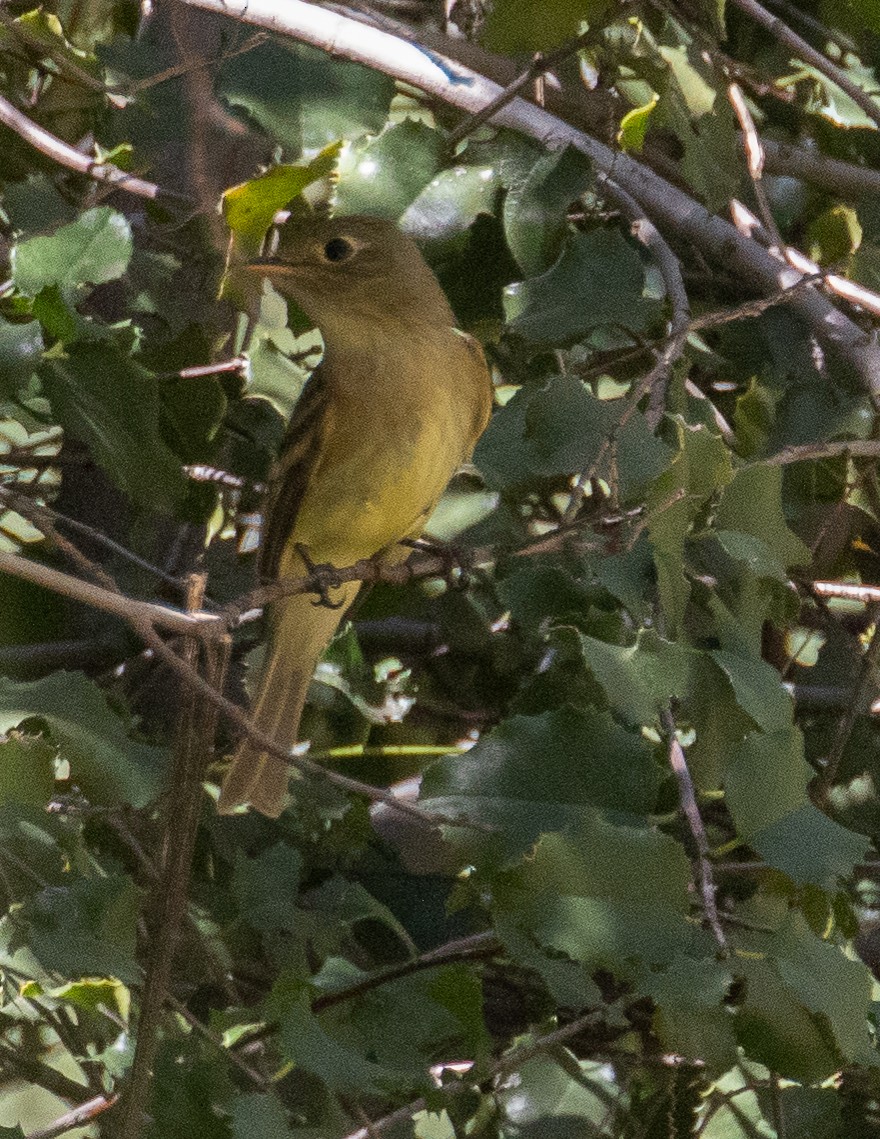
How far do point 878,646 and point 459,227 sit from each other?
104 centimetres

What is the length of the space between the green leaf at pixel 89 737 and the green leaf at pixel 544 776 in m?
0.40

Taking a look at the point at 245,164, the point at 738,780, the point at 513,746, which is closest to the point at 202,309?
the point at 245,164

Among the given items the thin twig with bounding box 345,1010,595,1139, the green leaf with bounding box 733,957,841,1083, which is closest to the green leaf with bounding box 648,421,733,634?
the green leaf with bounding box 733,957,841,1083

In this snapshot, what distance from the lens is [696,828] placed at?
2.17 meters

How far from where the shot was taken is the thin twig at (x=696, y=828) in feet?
6.46

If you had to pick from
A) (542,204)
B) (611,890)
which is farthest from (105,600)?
(542,204)

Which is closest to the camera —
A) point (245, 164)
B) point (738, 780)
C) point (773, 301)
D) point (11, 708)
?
point (738, 780)

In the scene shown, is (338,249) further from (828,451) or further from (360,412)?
(828,451)

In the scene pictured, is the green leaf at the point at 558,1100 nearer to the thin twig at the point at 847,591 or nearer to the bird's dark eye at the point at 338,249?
the thin twig at the point at 847,591

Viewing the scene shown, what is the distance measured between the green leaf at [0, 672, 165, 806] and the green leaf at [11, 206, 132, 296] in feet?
2.09

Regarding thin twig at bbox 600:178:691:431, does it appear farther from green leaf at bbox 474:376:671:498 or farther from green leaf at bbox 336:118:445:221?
green leaf at bbox 336:118:445:221

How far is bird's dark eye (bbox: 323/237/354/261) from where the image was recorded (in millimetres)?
3262

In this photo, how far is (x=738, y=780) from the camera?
193 cm

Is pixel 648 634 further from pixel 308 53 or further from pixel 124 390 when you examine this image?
pixel 308 53
